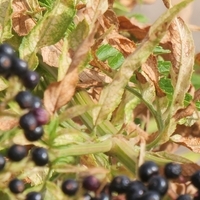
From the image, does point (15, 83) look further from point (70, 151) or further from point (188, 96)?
point (188, 96)

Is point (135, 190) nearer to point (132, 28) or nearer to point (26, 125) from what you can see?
point (26, 125)

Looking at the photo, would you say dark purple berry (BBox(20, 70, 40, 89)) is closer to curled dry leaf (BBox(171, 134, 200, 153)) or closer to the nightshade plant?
the nightshade plant

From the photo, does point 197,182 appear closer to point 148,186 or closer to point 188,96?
point 148,186

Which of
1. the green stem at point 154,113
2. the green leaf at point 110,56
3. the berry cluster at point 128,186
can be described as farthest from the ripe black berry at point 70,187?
the green leaf at point 110,56

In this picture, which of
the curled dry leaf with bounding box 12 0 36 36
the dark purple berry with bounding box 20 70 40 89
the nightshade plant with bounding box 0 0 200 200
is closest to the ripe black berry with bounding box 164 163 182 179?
the nightshade plant with bounding box 0 0 200 200

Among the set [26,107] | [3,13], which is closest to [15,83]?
[26,107]

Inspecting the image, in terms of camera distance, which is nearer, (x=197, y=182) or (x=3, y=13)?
(x=197, y=182)

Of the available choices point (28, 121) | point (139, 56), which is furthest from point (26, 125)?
point (139, 56)
